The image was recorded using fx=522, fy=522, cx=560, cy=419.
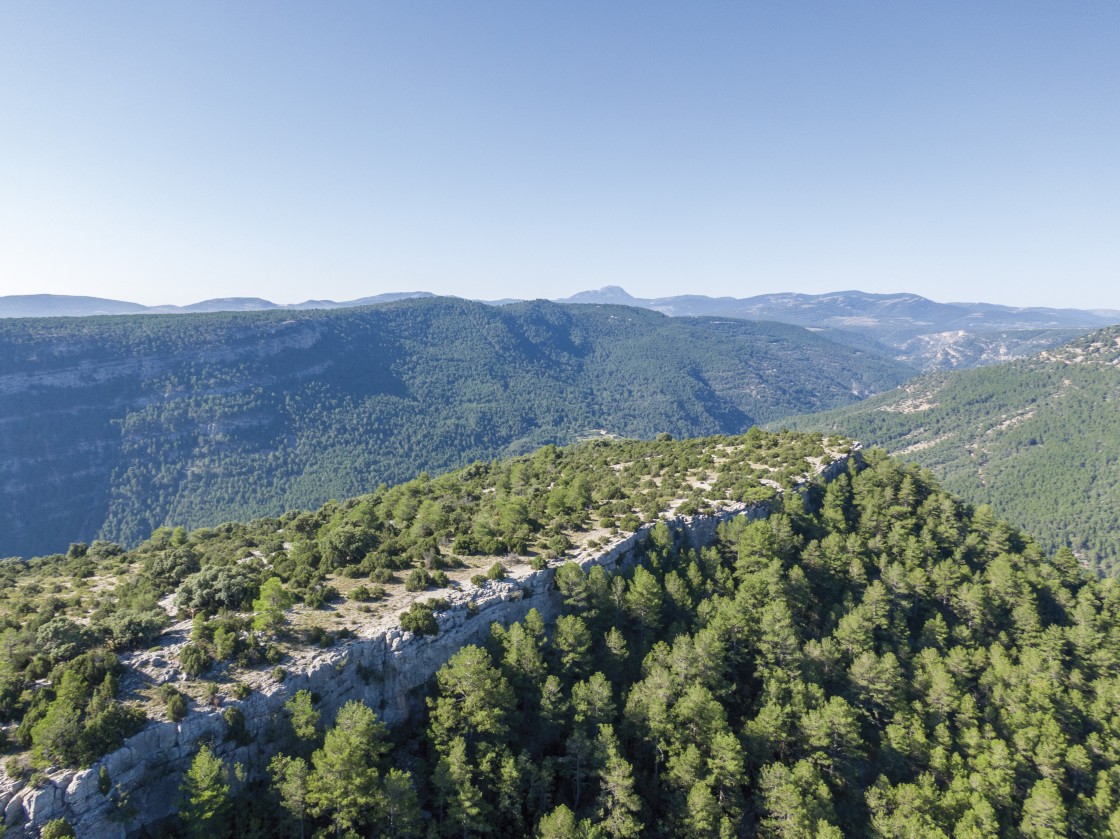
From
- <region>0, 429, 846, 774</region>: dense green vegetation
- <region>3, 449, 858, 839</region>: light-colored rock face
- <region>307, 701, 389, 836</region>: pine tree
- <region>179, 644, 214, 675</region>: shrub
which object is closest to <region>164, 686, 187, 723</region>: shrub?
<region>0, 429, 846, 774</region>: dense green vegetation

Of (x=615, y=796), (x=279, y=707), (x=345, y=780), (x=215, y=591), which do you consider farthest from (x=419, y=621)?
(x=615, y=796)

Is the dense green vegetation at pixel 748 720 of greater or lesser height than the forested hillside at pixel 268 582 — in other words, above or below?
below

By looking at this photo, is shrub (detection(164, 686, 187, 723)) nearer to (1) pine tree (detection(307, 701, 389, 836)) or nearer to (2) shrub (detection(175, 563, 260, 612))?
(1) pine tree (detection(307, 701, 389, 836))

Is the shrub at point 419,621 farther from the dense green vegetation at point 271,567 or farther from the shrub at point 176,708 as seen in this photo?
the shrub at point 176,708

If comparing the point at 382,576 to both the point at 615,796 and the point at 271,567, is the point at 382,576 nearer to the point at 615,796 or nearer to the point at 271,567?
the point at 271,567

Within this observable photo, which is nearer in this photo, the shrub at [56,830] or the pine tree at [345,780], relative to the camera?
the shrub at [56,830]

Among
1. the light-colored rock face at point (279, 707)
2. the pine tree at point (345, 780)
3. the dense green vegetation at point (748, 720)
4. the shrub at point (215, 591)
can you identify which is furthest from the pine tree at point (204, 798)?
the shrub at point (215, 591)

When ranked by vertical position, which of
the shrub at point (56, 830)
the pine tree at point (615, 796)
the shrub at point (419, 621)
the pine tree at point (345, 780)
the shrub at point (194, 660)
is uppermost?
the shrub at point (194, 660)
